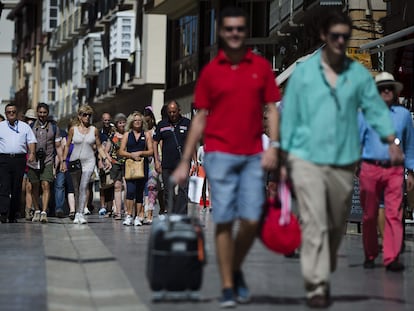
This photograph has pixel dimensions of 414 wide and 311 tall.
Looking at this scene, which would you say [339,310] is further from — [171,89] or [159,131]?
[171,89]

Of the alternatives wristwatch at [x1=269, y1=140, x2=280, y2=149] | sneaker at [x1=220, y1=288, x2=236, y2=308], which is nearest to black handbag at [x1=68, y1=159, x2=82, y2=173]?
wristwatch at [x1=269, y1=140, x2=280, y2=149]

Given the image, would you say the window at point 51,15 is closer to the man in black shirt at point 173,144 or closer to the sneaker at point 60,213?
the sneaker at point 60,213

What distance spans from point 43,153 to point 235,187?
1324 cm

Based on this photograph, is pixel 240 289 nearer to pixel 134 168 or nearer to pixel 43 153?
pixel 134 168

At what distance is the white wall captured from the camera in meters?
106

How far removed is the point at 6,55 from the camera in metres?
106

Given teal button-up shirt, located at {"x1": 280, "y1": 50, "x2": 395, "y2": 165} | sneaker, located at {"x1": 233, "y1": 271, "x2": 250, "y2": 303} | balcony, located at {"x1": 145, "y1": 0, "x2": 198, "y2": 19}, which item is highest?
balcony, located at {"x1": 145, "y1": 0, "x2": 198, "y2": 19}

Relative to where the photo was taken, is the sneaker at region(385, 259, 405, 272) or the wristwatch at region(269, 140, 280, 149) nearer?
the wristwatch at region(269, 140, 280, 149)

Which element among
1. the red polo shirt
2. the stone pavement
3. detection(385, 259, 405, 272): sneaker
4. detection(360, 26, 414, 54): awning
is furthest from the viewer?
detection(360, 26, 414, 54): awning

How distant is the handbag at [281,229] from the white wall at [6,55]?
97.5 m

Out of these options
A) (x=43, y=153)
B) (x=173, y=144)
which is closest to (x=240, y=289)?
(x=173, y=144)

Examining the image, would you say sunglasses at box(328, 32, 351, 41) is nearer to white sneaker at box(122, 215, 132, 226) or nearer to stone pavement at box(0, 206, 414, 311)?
stone pavement at box(0, 206, 414, 311)

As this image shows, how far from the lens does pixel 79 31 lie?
224 feet

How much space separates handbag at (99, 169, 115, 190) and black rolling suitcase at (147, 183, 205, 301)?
16.4 metres
